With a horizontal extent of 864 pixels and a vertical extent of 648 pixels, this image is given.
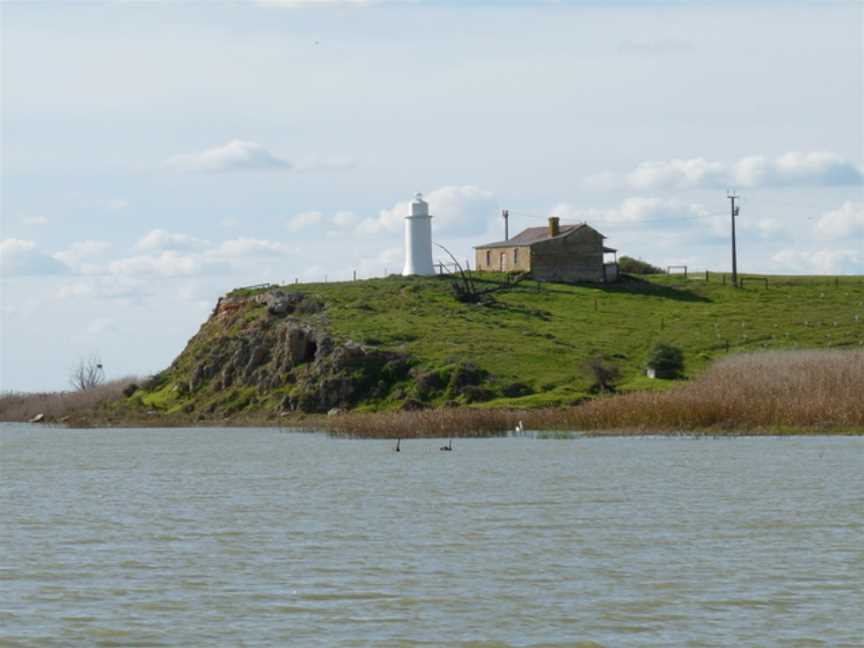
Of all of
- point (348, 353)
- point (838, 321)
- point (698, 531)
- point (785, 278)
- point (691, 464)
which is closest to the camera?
point (698, 531)

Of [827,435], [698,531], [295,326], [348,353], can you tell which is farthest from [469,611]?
[295,326]

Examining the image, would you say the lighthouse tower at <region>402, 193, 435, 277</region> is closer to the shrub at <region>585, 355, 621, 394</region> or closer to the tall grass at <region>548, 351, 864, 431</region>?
the shrub at <region>585, 355, 621, 394</region>

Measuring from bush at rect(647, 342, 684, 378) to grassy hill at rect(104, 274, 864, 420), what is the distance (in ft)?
3.07

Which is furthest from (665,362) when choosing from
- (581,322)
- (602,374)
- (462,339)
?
(581,322)

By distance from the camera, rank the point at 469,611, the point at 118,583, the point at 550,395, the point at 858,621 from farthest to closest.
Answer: the point at 550,395
the point at 118,583
the point at 469,611
the point at 858,621

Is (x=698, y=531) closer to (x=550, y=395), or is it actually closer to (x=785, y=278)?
(x=550, y=395)

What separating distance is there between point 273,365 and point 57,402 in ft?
75.5

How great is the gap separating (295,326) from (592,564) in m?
83.5

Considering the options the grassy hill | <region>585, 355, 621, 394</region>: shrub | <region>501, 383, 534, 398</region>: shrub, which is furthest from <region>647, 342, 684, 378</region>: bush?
<region>501, 383, 534, 398</region>: shrub

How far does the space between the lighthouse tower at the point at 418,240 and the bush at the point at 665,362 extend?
39.0 m

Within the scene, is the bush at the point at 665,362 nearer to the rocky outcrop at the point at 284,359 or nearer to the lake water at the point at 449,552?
the rocky outcrop at the point at 284,359

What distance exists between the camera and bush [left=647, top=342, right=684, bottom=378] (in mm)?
93188

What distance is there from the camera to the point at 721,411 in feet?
207

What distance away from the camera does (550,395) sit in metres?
90.3
